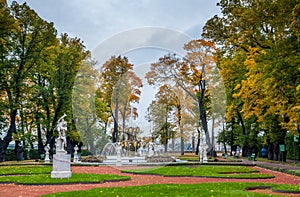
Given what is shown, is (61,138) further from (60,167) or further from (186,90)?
(186,90)

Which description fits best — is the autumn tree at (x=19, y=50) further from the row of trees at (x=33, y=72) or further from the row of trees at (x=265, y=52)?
the row of trees at (x=265, y=52)

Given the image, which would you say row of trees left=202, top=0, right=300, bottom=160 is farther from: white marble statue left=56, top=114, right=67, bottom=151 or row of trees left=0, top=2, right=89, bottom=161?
row of trees left=0, top=2, right=89, bottom=161

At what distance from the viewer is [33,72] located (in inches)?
1383

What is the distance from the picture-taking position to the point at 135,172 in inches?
789

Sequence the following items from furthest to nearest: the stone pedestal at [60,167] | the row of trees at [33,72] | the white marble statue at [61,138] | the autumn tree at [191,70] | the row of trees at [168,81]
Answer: the autumn tree at [191,70] → the row of trees at [33,72] → the row of trees at [168,81] → the white marble statue at [61,138] → the stone pedestal at [60,167]

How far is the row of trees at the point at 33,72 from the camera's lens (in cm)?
3183

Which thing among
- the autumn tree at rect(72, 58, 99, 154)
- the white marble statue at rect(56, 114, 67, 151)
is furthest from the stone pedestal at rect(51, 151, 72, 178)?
the autumn tree at rect(72, 58, 99, 154)

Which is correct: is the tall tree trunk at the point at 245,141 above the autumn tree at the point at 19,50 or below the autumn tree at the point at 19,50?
below

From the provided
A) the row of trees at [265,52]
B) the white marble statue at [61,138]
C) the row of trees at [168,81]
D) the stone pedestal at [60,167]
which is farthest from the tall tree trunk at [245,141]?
the stone pedestal at [60,167]

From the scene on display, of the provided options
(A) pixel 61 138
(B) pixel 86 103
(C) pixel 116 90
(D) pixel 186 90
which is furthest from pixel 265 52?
(B) pixel 86 103

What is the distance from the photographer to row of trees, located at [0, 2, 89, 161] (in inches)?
1253

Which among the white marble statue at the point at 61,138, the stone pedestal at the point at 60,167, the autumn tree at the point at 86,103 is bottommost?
the stone pedestal at the point at 60,167

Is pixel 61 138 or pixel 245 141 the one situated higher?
pixel 61 138

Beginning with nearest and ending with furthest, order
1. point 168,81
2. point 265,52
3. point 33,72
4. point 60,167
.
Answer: point 60,167, point 265,52, point 33,72, point 168,81
